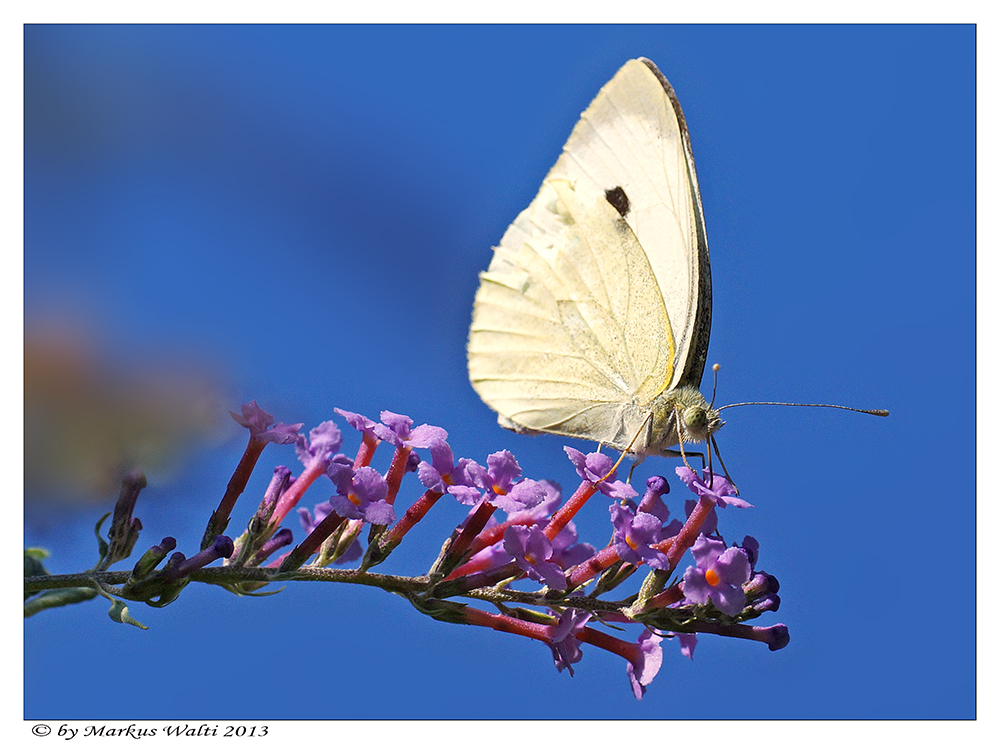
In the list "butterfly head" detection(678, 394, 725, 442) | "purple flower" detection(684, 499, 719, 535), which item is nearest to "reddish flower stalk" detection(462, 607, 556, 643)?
"purple flower" detection(684, 499, 719, 535)

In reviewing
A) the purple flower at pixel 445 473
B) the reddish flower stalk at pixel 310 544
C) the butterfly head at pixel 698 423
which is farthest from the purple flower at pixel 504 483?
the butterfly head at pixel 698 423

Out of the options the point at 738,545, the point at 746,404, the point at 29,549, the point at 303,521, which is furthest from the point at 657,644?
the point at 29,549

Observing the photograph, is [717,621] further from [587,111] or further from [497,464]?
[587,111]

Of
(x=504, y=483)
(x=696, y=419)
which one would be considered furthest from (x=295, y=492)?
(x=696, y=419)

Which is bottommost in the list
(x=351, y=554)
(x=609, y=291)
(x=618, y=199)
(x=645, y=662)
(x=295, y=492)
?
(x=645, y=662)

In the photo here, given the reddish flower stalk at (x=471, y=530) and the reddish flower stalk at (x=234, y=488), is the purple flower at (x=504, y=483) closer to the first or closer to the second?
the reddish flower stalk at (x=471, y=530)

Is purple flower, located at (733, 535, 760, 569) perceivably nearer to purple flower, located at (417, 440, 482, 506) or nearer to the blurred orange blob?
purple flower, located at (417, 440, 482, 506)

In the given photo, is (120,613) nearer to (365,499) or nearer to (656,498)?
(365,499)
